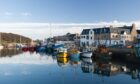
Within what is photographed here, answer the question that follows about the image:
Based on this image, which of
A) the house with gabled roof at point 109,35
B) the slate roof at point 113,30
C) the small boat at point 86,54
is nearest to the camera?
the small boat at point 86,54

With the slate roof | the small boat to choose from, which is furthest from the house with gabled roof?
the small boat

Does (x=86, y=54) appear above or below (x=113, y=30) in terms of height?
below

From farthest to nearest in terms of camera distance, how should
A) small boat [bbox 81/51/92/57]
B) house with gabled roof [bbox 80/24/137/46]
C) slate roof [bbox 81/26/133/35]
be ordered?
slate roof [bbox 81/26/133/35] < house with gabled roof [bbox 80/24/137/46] < small boat [bbox 81/51/92/57]

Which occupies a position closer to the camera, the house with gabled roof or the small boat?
the small boat

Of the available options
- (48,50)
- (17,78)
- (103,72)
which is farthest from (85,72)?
(48,50)

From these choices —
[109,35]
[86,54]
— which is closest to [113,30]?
[109,35]

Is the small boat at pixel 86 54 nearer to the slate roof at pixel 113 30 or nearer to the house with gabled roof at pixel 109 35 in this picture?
the house with gabled roof at pixel 109 35

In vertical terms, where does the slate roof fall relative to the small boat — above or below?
above

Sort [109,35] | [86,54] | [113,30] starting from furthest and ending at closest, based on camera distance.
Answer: [113,30] → [109,35] → [86,54]

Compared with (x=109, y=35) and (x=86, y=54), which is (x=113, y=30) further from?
(x=86, y=54)

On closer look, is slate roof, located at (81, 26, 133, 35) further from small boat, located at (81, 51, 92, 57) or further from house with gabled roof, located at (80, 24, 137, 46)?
small boat, located at (81, 51, 92, 57)

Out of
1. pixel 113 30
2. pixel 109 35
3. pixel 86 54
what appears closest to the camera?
pixel 86 54

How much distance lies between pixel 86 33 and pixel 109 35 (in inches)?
497

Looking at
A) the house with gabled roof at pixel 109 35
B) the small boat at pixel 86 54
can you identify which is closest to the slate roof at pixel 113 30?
the house with gabled roof at pixel 109 35
